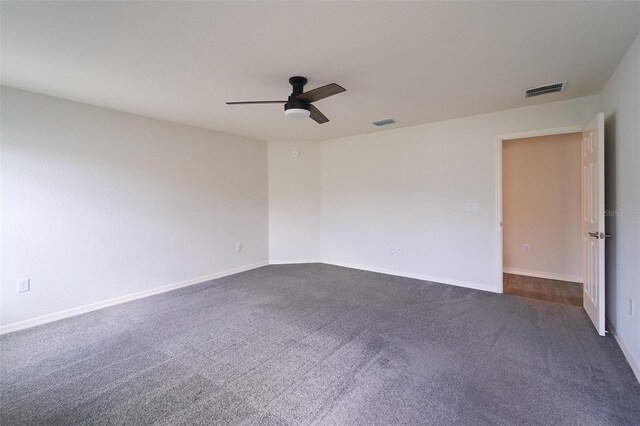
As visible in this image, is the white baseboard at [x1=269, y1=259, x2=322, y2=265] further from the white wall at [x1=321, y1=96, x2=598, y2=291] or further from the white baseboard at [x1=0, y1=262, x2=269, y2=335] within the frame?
the white baseboard at [x1=0, y1=262, x2=269, y2=335]

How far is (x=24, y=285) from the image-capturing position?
2.96 meters

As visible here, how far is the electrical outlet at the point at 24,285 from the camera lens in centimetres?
293

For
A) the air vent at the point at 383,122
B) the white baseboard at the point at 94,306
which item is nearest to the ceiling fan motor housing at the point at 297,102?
the air vent at the point at 383,122

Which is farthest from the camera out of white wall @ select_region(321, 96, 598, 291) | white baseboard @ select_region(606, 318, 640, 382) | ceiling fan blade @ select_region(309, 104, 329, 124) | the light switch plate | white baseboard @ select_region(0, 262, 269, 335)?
the light switch plate

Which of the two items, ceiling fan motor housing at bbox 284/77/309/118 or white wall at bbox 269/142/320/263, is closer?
ceiling fan motor housing at bbox 284/77/309/118

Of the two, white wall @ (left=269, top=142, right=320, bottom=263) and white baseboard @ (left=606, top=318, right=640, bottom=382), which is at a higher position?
white wall @ (left=269, top=142, right=320, bottom=263)

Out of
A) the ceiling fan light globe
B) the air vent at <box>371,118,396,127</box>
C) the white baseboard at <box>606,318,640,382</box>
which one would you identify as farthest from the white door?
the ceiling fan light globe

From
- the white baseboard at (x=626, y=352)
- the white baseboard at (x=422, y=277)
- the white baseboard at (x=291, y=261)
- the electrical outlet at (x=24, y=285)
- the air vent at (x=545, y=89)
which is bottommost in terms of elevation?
the white baseboard at (x=626, y=352)

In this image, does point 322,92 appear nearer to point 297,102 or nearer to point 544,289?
point 297,102

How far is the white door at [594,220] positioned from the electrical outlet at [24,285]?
560 cm

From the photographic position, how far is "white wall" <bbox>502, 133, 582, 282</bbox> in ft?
14.2

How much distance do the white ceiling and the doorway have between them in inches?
57.3

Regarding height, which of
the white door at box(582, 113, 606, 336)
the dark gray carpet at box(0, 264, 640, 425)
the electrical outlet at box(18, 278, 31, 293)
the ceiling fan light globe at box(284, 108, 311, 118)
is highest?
the ceiling fan light globe at box(284, 108, 311, 118)

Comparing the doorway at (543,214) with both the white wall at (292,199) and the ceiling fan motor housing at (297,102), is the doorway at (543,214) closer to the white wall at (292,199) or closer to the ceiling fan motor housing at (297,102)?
the white wall at (292,199)
